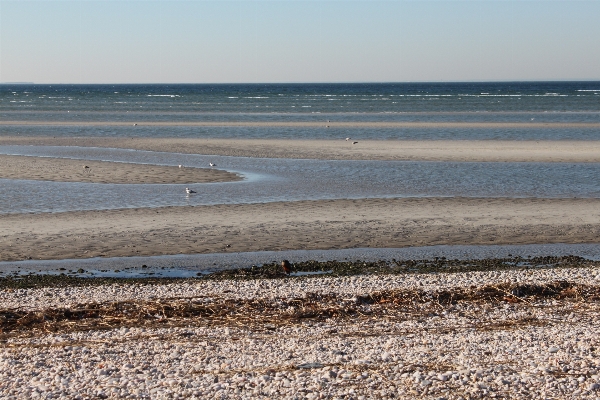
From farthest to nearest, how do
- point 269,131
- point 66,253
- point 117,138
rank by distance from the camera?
1. point 269,131
2. point 117,138
3. point 66,253

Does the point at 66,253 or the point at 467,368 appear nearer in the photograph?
the point at 467,368

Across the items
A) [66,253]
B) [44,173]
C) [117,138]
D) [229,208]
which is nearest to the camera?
[66,253]

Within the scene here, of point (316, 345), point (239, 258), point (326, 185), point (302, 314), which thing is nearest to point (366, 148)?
point (326, 185)

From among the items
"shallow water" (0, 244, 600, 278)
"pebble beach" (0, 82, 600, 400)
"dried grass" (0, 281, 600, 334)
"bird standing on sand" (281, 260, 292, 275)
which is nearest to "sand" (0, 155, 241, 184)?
"pebble beach" (0, 82, 600, 400)

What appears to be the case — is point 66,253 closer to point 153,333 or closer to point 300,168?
point 153,333

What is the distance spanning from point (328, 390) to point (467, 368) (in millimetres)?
1366

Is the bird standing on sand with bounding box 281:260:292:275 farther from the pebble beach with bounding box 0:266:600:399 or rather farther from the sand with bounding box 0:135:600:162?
the sand with bounding box 0:135:600:162

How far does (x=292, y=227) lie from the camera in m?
15.7

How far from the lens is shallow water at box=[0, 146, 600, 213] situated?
19.0m

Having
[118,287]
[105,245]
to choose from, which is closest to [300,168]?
[105,245]

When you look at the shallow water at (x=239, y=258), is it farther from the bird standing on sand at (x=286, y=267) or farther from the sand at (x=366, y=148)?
the sand at (x=366, y=148)

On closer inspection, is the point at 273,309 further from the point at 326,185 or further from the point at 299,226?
the point at 326,185

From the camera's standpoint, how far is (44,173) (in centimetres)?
2419

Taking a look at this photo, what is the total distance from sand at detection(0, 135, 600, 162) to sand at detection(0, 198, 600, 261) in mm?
10710
